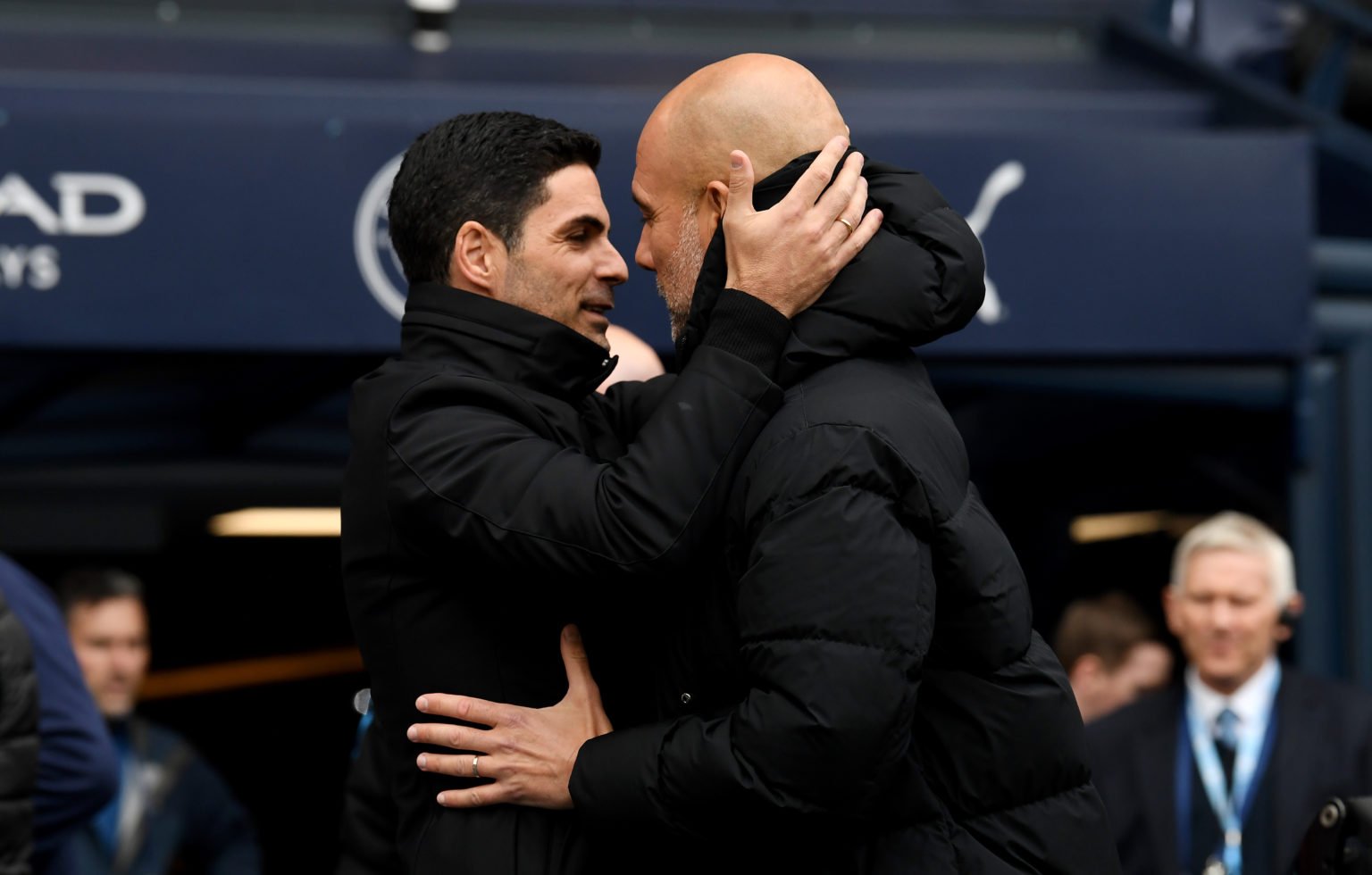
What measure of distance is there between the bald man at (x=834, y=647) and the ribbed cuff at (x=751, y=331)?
32mm

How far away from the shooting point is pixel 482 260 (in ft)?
7.99

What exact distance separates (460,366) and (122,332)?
273 cm

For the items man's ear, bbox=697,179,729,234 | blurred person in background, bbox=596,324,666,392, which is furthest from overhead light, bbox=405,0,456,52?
man's ear, bbox=697,179,729,234

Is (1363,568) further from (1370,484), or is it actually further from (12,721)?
(12,721)

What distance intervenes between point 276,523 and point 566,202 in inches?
194

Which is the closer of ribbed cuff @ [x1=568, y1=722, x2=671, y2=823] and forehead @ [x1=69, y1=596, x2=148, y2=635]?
ribbed cuff @ [x1=568, y1=722, x2=671, y2=823]

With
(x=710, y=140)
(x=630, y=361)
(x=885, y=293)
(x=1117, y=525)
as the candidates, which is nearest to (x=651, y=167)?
(x=710, y=140)

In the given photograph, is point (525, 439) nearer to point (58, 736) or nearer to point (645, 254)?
point (645, 254)

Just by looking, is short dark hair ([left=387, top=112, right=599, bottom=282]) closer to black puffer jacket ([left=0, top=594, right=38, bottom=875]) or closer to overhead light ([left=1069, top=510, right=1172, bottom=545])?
black puffer jacket ([left=0, top=594, right=38, bottom=875])

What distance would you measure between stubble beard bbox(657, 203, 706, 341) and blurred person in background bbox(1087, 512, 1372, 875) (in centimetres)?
222

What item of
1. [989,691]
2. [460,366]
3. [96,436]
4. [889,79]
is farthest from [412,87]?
[989,691]

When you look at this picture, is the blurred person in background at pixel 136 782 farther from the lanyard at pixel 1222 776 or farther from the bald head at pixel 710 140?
the bald head at pixel 710 140

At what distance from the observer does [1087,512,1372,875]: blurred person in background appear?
13.3 ft

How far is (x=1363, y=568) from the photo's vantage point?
527 centimetres
